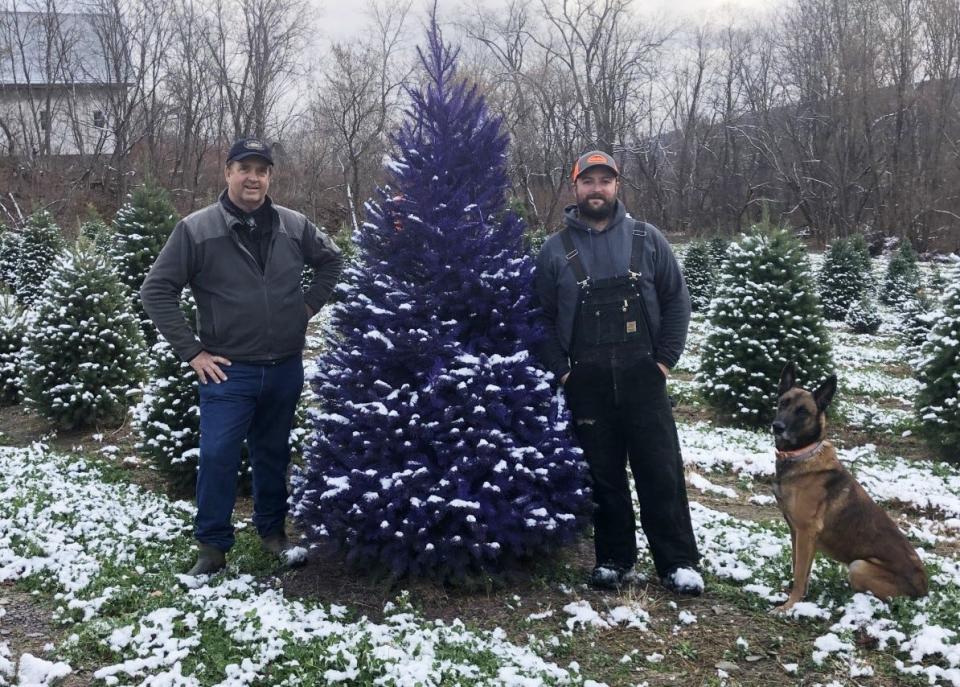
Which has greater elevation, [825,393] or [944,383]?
[825,393]

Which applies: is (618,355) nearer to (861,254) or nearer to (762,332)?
(762,332)

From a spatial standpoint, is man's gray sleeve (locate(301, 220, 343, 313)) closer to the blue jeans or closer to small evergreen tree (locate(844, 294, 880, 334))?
the blue jeans

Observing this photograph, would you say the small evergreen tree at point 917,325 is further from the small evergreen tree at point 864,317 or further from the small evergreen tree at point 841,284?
the small evergreen tree at point 841,284

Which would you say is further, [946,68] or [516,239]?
[946,68]

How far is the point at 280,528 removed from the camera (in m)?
5.13

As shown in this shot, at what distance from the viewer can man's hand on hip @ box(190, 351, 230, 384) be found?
456 cm

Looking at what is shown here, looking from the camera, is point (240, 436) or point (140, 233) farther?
point (140, 233)

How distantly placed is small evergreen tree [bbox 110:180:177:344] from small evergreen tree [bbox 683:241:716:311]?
57.1 feet

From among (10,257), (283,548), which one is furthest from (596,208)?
(10,257)

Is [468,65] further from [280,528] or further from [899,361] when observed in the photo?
[280,528]

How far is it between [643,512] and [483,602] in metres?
1.16

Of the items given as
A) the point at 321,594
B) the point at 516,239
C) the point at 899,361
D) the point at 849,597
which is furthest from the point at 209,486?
the point at 899,361

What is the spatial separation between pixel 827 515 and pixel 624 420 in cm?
126

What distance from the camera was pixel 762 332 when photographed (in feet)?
35.2
